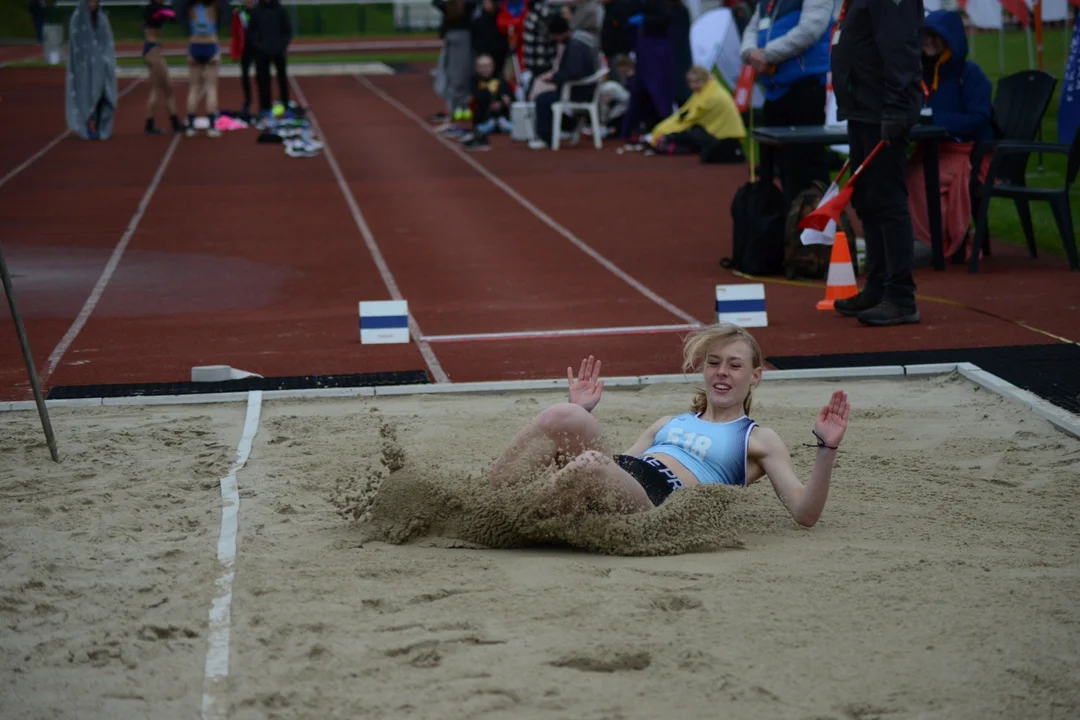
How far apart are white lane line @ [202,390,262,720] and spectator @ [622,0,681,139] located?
44.6ft

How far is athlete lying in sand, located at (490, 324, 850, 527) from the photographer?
4367 millimetres

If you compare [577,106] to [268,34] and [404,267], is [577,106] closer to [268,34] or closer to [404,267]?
[268,34]

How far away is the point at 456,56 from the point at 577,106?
390 cm

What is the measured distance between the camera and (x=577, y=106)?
1884cm

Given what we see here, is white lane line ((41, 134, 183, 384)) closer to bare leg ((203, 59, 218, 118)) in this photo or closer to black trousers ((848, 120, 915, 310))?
bare leg ((203, 59, 218, 118))

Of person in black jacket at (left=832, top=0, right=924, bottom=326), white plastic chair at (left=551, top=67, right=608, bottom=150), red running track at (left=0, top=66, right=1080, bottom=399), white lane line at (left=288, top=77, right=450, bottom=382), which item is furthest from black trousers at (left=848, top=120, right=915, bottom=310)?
white plastic chair at (left=551, top=67, right=608, bottom=150)

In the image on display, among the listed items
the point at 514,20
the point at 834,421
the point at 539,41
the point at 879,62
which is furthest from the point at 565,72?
the point at 834,421

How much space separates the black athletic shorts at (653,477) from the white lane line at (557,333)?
3636 millimetres

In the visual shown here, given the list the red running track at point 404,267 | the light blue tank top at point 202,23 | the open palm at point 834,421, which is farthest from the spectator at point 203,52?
the open palm at point 834,421

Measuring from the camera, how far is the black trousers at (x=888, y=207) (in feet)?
26.4

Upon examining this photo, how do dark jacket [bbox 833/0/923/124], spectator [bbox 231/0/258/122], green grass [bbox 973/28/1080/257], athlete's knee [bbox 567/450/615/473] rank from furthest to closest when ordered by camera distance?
spectator [bbox 231/0/258/122], green grass [bbox 973/28/1080/257], dark jacket [bbox 833/0/923/124], athlete's knee [bbox 567/450/615/473]

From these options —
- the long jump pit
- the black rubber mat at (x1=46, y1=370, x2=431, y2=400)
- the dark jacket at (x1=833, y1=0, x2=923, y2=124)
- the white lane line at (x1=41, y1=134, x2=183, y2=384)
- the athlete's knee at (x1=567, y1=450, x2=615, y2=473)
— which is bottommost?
the white lane line at (x1=41, y1=134, x2=183, y2=384)

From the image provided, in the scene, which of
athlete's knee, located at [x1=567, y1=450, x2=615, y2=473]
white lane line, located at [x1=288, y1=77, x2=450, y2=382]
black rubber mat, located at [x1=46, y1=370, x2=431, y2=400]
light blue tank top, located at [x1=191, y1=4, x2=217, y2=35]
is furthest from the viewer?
light blue tank top, located at [x1=191, y1=4, x2=217, y2=35]

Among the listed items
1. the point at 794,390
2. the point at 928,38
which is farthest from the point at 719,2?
the point at 794,390
